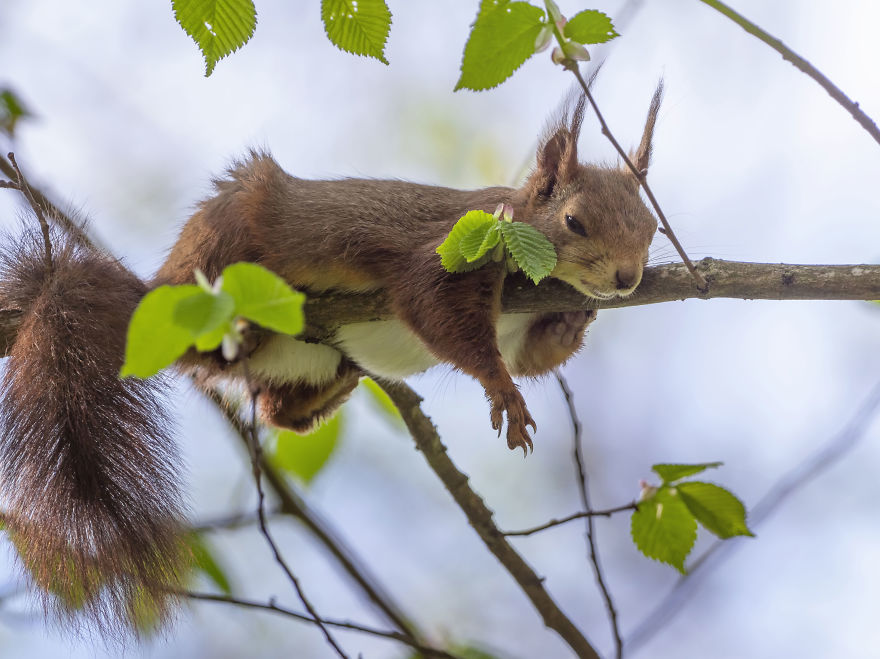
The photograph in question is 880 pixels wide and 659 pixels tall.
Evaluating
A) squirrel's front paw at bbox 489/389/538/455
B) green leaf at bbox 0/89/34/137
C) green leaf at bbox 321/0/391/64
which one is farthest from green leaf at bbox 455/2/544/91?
green leaf at bbox 0/89/34/137

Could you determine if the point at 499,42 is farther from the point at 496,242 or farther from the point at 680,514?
the point at 680,514

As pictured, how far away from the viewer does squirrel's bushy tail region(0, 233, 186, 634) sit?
Result: 80.5 inches

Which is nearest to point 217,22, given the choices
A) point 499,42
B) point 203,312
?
point 499,42

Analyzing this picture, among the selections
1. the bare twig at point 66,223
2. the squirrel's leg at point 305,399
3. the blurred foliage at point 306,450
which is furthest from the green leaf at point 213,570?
the bare twig at point 66,223

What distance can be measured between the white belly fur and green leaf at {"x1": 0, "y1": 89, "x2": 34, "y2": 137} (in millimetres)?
1233

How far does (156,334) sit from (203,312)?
91mm

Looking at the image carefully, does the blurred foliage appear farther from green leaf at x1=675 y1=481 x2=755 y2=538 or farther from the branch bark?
green leaf at x1=675 y1=481 x2=755 y2=538

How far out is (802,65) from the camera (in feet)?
4.94

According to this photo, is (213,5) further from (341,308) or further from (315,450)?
(315,450)

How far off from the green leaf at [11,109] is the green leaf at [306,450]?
1520 mm

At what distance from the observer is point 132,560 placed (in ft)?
6.84

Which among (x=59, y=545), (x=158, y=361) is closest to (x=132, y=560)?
(x=59, y=545)

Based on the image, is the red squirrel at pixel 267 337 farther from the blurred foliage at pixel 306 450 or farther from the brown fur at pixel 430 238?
the blurred foliage at pixel 306 450

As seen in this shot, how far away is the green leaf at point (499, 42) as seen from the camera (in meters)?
1.49
